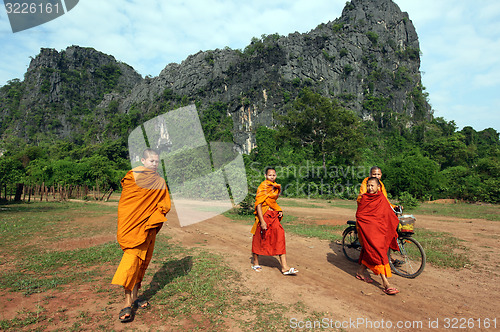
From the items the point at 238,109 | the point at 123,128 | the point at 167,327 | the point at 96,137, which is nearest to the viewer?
the point at 167,327

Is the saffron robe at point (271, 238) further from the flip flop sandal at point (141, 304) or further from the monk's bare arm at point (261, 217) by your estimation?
the flip flop sandal at point (141, 304)

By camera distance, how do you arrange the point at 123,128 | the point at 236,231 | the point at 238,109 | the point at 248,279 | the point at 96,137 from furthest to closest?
the point at 96,137 → the point at 123,128 → the point at 238,109 → the point at 236,231 → the point at 248,279

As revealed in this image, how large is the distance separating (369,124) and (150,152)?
5746 cm

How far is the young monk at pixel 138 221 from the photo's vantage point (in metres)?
3.00

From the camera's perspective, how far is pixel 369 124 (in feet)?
178

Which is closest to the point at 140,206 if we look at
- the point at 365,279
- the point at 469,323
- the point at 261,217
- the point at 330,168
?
the point at 261,217

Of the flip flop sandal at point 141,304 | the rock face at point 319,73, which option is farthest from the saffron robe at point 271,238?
the rock face at point 319,73

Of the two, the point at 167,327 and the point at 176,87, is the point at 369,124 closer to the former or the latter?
the point at 176,87

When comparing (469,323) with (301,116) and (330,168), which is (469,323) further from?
(301,116)

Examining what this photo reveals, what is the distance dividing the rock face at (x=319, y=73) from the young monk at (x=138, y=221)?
2111 inches

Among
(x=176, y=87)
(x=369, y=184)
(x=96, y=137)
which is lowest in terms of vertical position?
(x=369, y=184)

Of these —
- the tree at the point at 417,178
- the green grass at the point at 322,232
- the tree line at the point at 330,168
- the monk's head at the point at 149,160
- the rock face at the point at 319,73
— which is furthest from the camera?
the rock face at the point at 319,73

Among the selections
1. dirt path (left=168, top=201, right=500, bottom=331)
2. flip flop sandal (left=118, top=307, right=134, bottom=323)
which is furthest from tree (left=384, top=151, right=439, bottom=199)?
flip flop sandal (left=118, top=307, right=134, bottom=323)

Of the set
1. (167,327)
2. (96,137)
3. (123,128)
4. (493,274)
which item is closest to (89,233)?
(167,327)
